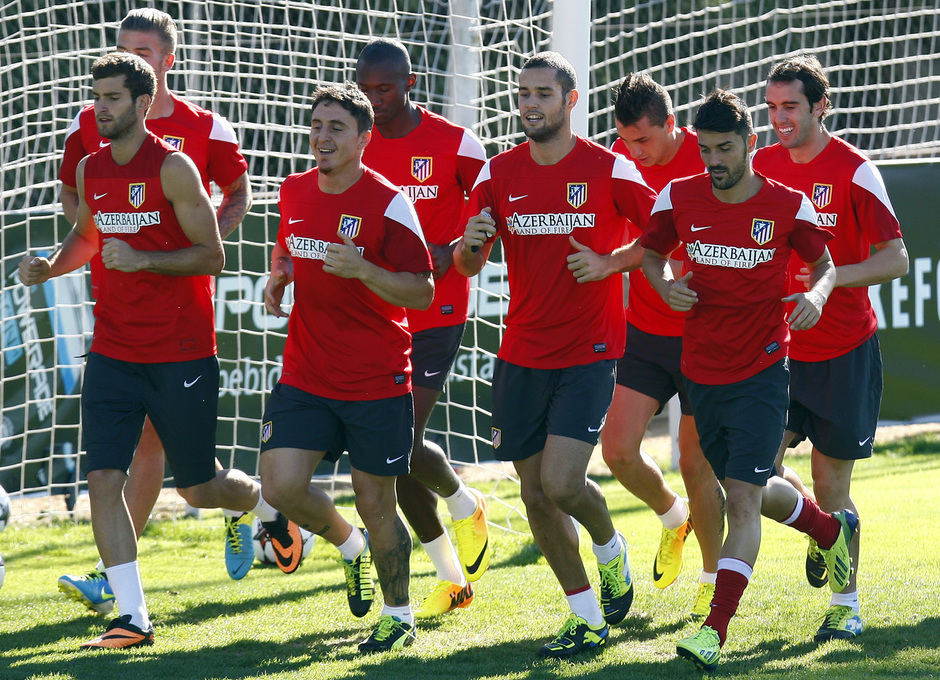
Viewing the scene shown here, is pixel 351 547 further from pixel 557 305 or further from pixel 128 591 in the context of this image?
pixel 557 305

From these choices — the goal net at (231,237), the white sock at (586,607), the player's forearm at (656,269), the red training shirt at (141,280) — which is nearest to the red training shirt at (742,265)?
the player's forearm at (656,269)

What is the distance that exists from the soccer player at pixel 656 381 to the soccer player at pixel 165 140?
1865 mm

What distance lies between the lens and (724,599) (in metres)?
4.24

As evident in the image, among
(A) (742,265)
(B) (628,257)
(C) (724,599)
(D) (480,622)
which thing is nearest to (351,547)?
(D) (480,622)

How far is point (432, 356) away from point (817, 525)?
1.86 meters

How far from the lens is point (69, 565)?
6.79m

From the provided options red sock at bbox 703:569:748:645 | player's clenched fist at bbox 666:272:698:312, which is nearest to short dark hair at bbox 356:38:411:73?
player's clenched fist at bbox 666:272:698:312

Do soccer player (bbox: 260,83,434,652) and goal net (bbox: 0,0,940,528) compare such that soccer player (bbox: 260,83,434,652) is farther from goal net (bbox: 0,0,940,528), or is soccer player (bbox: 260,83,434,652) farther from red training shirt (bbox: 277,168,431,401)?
goal net (bbox: 0,0,940,528)

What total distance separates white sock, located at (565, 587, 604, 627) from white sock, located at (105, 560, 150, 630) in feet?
5.76

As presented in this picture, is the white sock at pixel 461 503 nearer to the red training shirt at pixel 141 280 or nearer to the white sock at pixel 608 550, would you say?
the white sock at pixel 608 550

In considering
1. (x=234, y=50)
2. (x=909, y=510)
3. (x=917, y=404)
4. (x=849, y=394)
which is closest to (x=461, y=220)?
(x=849, y=394)

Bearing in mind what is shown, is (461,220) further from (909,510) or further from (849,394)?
(909,510)

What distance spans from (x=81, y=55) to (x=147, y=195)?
3283mm

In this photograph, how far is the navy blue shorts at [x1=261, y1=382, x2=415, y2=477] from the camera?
4.59 m
